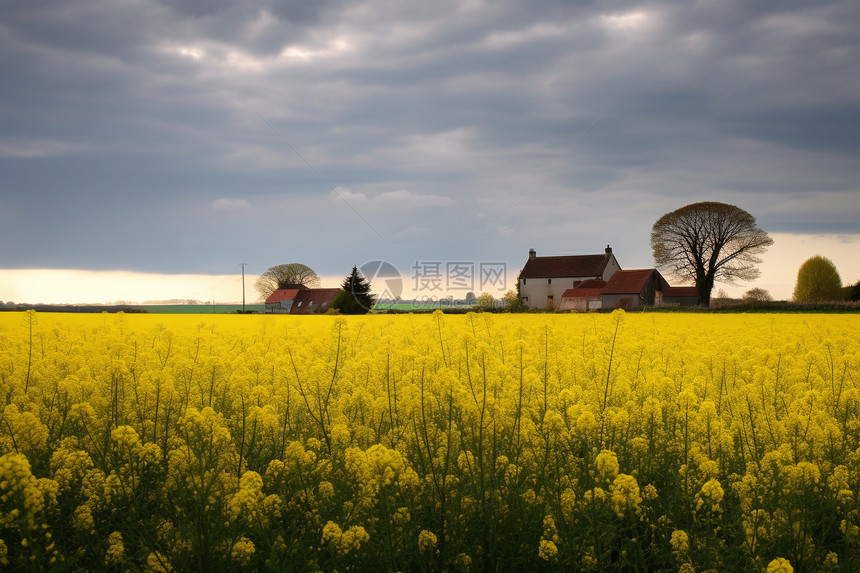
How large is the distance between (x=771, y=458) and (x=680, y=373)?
4380mm

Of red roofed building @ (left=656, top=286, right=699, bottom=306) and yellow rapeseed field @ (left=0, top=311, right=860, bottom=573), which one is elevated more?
red roofed building @ (left=656, top=286, right=699, bottom=306)

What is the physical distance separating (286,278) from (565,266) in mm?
33911

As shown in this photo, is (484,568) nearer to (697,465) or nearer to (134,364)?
(697,465)

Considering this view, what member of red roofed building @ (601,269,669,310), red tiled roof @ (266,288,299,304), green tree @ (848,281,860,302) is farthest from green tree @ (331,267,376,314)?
green tree @ (848,281,860,302)

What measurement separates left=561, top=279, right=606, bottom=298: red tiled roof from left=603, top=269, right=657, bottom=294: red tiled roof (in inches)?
40.3

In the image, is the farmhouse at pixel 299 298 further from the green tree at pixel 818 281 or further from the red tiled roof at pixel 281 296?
the green tree at pixel 818 281

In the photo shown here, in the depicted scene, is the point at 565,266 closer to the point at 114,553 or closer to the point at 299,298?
the point at 299,298

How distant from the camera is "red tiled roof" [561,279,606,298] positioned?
5909 cm

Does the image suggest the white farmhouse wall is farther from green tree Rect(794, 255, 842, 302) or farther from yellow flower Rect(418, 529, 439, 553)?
yellow flower Rect(418, 529, 439, 553)

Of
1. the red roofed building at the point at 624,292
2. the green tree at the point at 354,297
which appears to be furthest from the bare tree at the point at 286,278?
the red roofed building at the point at 624,292

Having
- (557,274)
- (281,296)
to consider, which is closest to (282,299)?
(281,296)

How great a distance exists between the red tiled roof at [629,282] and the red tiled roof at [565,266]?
19.2 feet

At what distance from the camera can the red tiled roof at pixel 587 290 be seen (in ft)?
194

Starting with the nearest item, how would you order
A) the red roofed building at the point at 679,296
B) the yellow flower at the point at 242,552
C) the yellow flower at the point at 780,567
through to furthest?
the yellow flower at the point at 780,567 < the yellow flower at the point at 242,552 < the red roofed building at the point at 679,296
